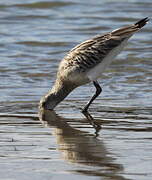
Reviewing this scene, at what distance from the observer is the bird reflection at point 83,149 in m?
5.37

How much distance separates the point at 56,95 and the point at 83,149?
8.60ft

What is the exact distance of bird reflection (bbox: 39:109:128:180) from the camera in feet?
17.6

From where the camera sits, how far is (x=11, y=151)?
5996 mm

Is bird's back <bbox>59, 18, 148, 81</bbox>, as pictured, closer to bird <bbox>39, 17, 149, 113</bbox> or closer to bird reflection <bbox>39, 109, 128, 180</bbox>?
bird <bbox>39, 17, 149, 113</bbox>

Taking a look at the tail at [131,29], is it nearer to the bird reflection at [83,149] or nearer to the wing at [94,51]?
the wing at [94,51]

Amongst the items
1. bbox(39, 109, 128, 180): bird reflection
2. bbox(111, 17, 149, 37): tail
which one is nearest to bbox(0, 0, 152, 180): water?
bbox(39, 109, 128, 180): bird reflection

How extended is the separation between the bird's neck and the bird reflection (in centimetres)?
77

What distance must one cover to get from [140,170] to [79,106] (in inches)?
126

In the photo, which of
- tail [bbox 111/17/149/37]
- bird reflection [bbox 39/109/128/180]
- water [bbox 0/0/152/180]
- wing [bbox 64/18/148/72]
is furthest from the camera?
wing [bbox 64/18/148/72]

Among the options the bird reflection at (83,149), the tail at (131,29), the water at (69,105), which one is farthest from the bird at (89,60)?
the bird reflection at (83,149)

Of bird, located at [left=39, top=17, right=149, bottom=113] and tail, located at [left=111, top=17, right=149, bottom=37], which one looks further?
bird, located at [left=39, top=17, right=149, bottom=113]

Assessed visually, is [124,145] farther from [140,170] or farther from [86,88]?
[86,88]

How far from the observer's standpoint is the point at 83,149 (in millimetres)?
6109

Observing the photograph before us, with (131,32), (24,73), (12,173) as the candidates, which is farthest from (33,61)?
(12,173)
